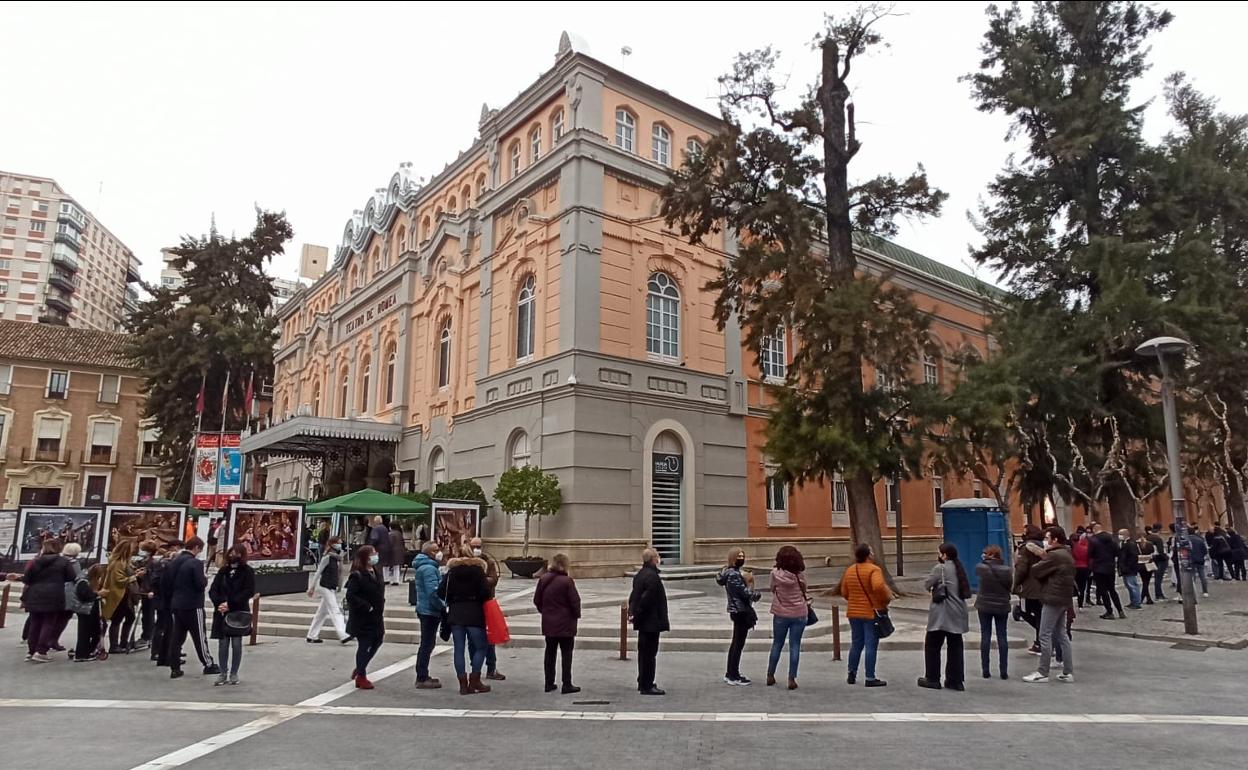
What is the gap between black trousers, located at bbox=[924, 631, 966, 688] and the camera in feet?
28.7

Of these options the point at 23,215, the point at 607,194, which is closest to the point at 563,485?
the point at 607,194

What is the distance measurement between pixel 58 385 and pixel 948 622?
58554mm

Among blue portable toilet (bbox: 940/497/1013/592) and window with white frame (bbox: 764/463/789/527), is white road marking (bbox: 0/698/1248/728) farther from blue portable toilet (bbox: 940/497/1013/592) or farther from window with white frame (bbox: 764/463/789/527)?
window with white frame (bbox: 764/463/789/527)

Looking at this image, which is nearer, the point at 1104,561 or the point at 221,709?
the point at 221,709

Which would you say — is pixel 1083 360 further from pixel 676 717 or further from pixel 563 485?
pixel 676 717

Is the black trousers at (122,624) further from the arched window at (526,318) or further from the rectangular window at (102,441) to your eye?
the rectangular window at (102,441)

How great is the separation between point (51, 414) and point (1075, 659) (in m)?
58.6

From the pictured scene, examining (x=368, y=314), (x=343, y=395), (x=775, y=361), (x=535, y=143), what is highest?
(x=535, y=143)

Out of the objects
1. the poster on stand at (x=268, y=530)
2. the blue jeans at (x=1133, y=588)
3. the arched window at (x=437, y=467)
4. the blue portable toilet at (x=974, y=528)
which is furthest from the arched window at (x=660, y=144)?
the blue jeans at (x=1133, y=588)

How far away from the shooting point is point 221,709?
25.9 feet

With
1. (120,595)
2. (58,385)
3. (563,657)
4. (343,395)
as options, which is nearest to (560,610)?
(563,657)

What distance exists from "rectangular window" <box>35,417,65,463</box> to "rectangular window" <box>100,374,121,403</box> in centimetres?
289

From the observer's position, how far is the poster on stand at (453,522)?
19.6 m

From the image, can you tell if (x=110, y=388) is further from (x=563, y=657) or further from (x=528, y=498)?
(x=563, y=657)
